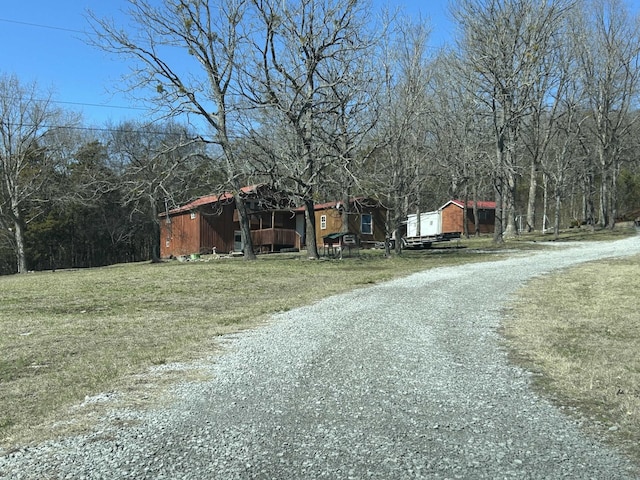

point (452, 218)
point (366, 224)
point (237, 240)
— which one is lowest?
point (237, 240)

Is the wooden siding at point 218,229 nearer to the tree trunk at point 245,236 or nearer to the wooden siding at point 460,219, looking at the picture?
the tree trunk at point 245,236

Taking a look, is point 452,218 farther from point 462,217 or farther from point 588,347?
point 588,347

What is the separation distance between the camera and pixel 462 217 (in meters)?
47.3

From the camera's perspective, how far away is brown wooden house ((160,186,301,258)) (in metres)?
36.0

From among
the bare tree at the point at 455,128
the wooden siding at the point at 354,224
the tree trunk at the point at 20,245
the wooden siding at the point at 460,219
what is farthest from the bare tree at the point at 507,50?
the tree trunk at the point at 20,245

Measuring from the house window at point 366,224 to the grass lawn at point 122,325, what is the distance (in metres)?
17.5

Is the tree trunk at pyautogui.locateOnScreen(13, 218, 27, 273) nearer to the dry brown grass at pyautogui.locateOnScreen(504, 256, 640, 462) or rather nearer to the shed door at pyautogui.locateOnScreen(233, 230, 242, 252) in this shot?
the shed door at pyautogui.locateOnScreen(233, 230, 242, 252)

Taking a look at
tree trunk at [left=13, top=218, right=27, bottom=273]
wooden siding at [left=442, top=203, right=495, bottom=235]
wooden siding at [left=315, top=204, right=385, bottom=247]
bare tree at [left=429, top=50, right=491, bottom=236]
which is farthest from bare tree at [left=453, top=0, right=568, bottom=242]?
tree trunk at [left=13, top=218, right=27, bottom=273]

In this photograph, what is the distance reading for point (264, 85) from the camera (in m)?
21.1

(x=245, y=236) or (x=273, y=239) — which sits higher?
(x=245, y=236)

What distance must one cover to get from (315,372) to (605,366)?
3.12 meters

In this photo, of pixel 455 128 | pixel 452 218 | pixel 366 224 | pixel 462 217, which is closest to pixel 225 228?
pixel 366 224

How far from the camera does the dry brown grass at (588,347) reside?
4.52 m

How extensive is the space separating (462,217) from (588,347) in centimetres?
4152
